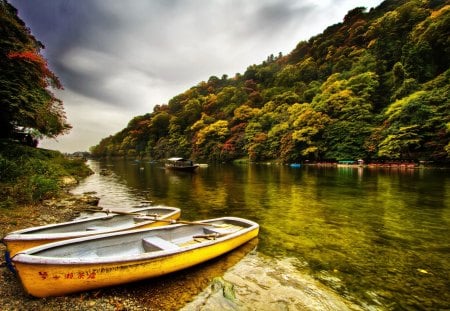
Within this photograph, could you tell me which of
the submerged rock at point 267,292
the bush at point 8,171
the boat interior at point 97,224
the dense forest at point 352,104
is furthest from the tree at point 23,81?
the dense forest at point 352,104

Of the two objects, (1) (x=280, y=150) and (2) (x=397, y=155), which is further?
(1) (x=280, y=150)

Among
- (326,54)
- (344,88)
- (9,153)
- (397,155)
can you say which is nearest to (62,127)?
(9,153)

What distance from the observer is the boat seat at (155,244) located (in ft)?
20.3

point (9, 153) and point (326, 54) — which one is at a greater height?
point (326, 54)

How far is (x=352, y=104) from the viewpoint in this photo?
161 feet

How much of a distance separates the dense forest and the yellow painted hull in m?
42.6

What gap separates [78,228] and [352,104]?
5327 cm

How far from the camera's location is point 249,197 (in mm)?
17734

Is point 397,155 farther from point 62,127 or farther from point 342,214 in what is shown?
point 62,127

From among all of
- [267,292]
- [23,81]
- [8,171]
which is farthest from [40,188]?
[267,292]

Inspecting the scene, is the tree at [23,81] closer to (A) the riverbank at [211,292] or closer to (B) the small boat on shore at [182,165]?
(A) the riverbank at [211,292]

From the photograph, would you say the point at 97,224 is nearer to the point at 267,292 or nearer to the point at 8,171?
the point at 267,292

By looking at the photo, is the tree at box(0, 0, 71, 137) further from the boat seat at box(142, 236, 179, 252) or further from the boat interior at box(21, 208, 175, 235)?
the boat seat at box(142, 236, 179, 252)

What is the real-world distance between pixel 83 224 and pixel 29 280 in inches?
150
